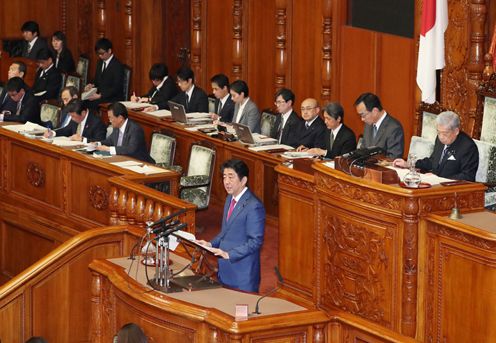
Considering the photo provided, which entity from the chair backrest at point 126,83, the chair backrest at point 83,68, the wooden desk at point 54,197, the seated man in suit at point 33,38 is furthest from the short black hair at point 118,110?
the seated man in suit at point 33,38

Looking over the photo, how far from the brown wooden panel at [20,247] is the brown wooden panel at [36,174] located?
1.12 feet

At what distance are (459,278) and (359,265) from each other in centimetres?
69

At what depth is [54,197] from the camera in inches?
428

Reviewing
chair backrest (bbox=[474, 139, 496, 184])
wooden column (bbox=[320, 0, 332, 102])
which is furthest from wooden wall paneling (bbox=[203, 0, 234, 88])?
chair backrest (bbox=[474, 139, 496, 184])

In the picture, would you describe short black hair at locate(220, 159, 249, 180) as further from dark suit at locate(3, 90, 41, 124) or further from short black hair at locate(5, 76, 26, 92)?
short black hair at locate(5, 76, 26, 92)

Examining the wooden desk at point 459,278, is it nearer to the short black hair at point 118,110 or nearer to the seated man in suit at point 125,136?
the seated man in suit at point 125,136

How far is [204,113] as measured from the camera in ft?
42.1

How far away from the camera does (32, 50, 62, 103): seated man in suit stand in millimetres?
15406

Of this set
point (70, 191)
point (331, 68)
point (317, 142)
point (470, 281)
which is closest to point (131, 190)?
point (70, 191)

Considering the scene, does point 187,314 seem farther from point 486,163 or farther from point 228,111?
point 228,111

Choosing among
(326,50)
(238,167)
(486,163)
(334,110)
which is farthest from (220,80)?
(238,167)

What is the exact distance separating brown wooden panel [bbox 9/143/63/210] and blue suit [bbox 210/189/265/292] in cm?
316

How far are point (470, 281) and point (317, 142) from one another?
14.9 ft

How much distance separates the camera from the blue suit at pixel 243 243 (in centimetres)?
782
